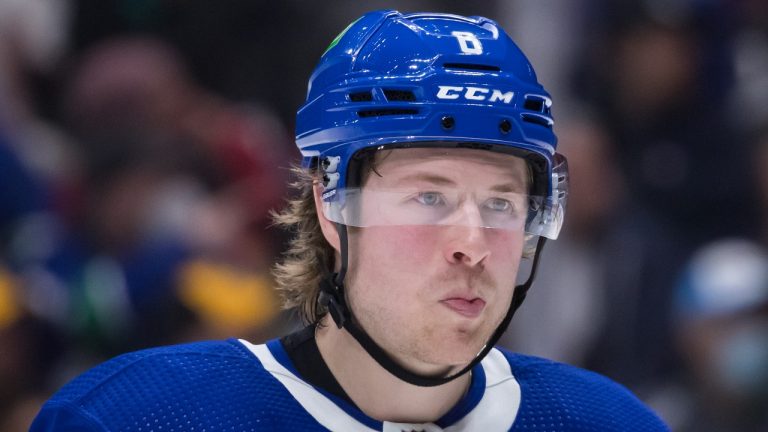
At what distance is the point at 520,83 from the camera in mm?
2283

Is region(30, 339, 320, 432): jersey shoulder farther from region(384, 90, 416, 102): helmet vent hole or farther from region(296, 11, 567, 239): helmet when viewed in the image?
region(384, 90, 416, 102): helmet vent hole

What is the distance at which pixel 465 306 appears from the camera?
86.1 inches

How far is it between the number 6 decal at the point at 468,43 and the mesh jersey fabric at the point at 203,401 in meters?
0.71

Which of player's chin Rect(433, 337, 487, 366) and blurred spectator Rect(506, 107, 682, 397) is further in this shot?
blurred spectator Rect(506, 107, 682, 397)

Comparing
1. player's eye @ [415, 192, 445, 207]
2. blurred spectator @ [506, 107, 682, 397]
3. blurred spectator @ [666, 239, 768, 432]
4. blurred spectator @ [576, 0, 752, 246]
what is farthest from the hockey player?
blurred spectator @ [576, 0, 752, 246]

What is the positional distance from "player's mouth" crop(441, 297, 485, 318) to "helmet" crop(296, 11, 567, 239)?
9.8 inches

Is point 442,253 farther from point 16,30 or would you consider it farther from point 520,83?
point 16,30

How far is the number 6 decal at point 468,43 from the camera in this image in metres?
2.27

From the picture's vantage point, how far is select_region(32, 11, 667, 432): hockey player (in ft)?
7.18

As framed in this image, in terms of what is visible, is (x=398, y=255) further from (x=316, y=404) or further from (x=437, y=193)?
(x=316, y=404)

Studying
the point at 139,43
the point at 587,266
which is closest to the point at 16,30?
the point at 139,43

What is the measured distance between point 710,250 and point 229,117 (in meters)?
1.90

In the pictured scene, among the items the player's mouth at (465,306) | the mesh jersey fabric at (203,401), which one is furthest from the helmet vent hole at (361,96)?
the mesh jersey fabric at (203,401)

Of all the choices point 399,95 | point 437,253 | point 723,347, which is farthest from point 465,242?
point 723,347
